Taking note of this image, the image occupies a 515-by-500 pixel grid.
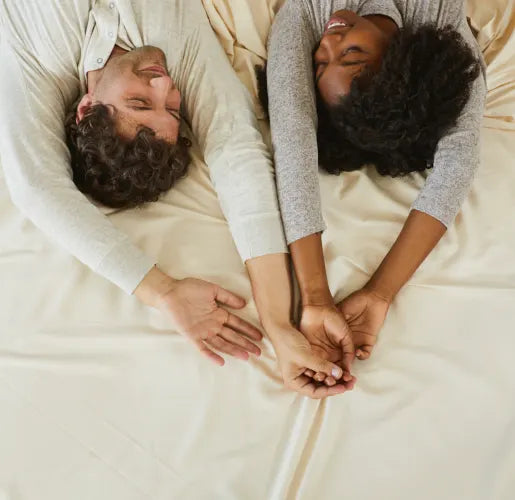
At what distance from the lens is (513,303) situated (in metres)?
1.04

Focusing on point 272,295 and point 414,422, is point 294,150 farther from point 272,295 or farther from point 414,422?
point 414,422

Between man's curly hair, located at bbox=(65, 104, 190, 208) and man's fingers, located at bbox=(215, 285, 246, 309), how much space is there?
27 centimetres

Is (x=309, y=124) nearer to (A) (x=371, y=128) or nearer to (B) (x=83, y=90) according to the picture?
(A) (x=371, y=128)

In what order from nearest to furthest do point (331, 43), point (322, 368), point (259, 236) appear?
point (322, 368), point (259, 236), point (331, 43)

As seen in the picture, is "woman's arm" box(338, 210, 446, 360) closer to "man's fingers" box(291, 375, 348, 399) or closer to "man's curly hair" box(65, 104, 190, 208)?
"man's fingers" box(291, 375, 348, 399)

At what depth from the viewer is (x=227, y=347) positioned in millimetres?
991

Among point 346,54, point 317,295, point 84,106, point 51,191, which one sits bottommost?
point 317,295

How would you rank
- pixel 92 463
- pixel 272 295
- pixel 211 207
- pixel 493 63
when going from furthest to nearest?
1. pixel 493 63
2. pixel 211 207
3. pixel 272 295
4. pixel 92 463

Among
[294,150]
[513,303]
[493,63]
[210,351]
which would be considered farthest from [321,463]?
[493,63]

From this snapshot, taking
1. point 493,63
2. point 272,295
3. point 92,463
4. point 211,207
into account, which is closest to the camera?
point 92,463

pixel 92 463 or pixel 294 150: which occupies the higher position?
pixel 294 150

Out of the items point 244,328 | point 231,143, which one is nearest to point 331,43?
point 231,143

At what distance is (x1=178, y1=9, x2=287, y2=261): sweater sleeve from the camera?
1061 millimetres

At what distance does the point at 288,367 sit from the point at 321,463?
0.57 feet
